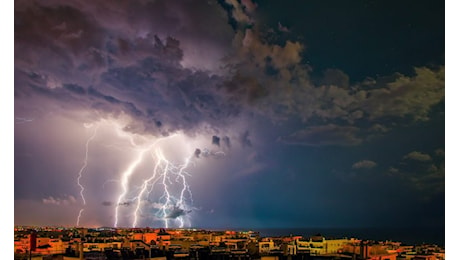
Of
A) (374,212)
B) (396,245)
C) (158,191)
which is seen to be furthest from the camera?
(158,191)

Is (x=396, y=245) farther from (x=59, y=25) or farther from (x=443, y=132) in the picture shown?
(x=59, y=25)

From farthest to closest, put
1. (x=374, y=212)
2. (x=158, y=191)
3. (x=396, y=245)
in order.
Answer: (x=158, y=191)
(x=374, y=212)
(x=396, y=245)

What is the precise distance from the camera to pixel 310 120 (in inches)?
201

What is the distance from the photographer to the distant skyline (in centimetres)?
494

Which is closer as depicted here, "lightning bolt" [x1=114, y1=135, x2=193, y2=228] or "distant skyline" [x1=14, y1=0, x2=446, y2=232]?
"distant skyline" [x1=14, y1=0, x2=446, y2=232]

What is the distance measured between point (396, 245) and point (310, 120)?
1.33 m

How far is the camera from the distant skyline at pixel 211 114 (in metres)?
4.94

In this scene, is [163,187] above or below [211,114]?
below

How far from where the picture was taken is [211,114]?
5246 millimetres

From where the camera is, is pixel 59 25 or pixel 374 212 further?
pixel 59 25

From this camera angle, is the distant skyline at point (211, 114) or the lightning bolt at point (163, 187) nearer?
the distant skyline at point (211, 114)
